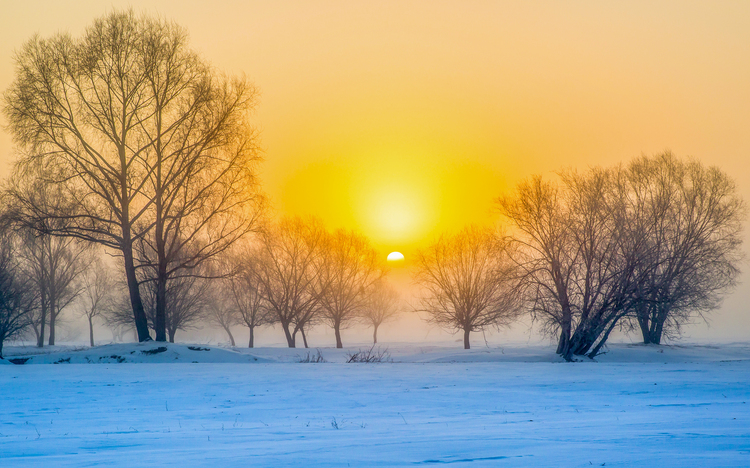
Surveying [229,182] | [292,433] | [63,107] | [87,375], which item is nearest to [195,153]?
[229,182]

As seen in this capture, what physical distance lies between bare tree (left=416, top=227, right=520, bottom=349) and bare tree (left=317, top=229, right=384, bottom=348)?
5008 mm

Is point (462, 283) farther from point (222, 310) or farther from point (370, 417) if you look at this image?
point (370, 417)

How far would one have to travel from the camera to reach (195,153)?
1880cm

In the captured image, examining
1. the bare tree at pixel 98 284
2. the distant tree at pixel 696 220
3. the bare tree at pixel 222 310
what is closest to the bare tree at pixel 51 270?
the bare tree at pixel 98 284

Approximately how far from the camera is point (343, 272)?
3694cm

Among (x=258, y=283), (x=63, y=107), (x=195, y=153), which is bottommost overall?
(x=258, y=283)

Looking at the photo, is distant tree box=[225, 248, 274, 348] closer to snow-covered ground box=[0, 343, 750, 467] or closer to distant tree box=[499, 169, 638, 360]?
distant tree box=[499, 169, 638, 360]

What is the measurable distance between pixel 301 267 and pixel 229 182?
1647cm

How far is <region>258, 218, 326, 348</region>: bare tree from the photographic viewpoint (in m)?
34.5

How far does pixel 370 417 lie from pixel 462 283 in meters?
26.8

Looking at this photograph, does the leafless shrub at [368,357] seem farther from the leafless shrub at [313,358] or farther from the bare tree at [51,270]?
the bare tree at [51,270]

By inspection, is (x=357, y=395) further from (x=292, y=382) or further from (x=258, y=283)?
(x=258, y=283)

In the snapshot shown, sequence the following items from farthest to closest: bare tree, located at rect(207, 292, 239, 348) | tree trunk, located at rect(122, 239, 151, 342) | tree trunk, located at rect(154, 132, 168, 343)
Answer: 1. bare tree, located at rect(207, 292, 239, 348)
2. tree trunk, located at rect(154, 132, 168, 343)
3. tree trunk, located at rect(122, 239, 151, 342)

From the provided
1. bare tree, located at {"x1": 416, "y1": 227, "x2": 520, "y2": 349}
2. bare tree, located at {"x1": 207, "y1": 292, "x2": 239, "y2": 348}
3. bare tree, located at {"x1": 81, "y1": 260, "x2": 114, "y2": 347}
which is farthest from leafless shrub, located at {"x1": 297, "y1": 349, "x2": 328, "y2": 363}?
bare tree, located at {"x1": 81, "y1": 260, "x2": 114, "y2": 347}
